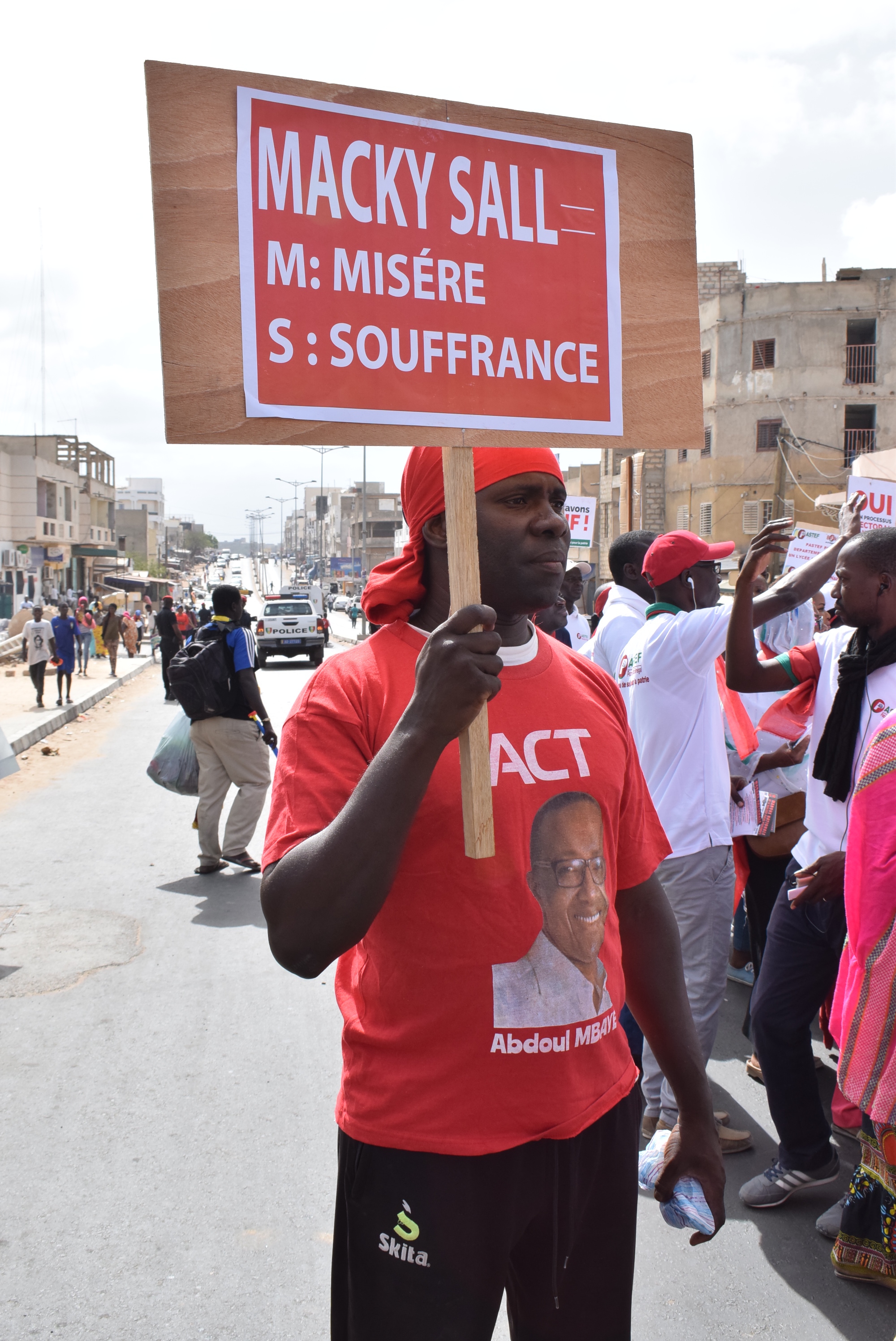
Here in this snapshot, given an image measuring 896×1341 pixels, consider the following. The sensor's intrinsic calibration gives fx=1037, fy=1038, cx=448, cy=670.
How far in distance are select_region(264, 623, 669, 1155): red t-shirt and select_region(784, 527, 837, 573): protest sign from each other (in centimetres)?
640

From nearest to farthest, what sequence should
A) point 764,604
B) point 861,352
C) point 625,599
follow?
point 764,604 < point 625,599 < point 861,352

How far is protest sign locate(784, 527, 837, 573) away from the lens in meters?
7.73

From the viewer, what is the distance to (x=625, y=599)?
480cm

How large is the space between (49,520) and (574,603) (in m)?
51.2

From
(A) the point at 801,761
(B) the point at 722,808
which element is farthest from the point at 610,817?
(A) the point at 801,761

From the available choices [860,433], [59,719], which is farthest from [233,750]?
[860,433]

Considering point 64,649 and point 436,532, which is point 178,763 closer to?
point 436,532

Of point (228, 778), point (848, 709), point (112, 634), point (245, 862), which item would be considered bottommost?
point (245, 862)

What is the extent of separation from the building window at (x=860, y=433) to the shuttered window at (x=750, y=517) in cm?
336

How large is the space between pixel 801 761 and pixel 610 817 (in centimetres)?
335

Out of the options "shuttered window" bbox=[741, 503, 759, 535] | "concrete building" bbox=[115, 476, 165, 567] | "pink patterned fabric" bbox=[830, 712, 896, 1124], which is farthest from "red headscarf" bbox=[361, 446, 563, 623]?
"concrete building" bbox=[115, 476, 165, 567]

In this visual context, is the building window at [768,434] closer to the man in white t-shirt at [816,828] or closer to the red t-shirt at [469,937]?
the man in white t-shirt at [816,828]

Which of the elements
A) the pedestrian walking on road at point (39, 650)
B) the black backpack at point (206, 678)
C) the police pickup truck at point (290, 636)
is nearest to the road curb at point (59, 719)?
the pedestrian walking on road at point (39, 650)

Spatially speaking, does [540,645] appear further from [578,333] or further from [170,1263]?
[170,1263]
